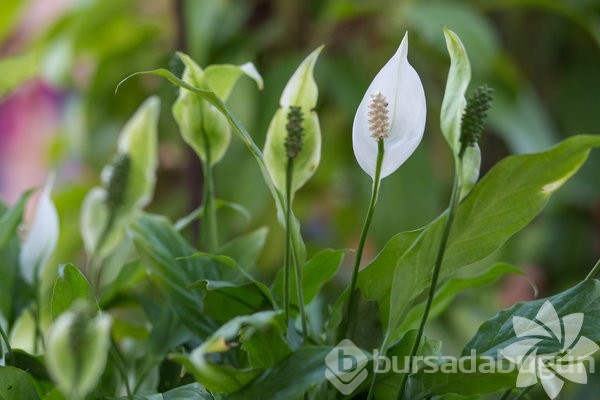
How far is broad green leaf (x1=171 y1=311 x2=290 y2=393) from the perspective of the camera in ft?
0.78

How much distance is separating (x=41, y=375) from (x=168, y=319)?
59mm

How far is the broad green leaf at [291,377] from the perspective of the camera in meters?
0.26

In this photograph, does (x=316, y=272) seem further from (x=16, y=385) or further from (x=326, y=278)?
(x=16, y=385)

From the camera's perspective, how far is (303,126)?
313 millimetres

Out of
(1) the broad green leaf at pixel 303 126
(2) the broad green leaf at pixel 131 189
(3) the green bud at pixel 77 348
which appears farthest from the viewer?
(2) the broad green leaf at pixel 131 189

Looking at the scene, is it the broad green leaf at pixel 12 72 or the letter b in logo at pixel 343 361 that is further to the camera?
the broad green leaf at pixel 12 72

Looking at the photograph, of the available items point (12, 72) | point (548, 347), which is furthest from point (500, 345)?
point (12, 72)

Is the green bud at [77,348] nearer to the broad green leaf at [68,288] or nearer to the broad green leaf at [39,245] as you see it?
the broad green leaf at [68,288]

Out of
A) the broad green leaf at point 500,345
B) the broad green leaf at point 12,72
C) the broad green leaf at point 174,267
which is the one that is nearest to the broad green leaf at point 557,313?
the broad green leaf at point 500,345

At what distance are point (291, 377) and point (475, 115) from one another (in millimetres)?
99

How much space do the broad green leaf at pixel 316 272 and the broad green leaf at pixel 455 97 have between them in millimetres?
90

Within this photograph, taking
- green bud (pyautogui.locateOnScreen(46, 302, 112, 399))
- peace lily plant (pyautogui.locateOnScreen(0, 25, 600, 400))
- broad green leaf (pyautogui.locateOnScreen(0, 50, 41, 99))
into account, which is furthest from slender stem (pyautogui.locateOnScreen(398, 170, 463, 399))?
broad green leaf (pyautogui.locateOnScreen(0, 50, 41, 99))

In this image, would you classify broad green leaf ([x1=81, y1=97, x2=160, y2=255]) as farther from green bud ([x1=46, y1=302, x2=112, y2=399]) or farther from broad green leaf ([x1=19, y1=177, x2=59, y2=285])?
green bud ([x1=46, y1=302, x2=112, y2=399])

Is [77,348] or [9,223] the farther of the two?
[9,223]
